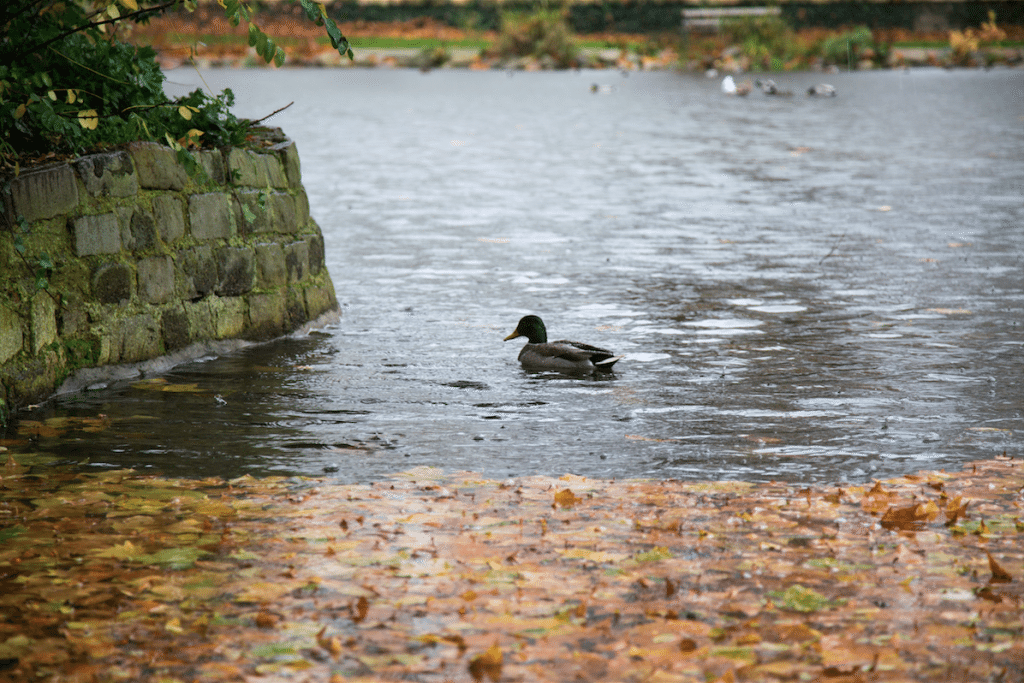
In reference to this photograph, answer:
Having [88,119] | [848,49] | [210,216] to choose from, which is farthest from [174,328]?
[848,49]

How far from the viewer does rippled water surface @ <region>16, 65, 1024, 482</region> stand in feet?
22.9

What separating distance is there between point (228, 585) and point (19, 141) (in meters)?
4.33

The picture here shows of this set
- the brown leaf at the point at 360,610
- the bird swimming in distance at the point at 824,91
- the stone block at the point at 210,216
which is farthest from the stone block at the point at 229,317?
the bird swimming in distance at the point at 824,91

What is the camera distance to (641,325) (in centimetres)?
1021

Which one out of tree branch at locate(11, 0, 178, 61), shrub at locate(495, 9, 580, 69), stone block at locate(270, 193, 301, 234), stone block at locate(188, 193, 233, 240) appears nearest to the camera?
tree branch at locate(11, 0, 178, 61)

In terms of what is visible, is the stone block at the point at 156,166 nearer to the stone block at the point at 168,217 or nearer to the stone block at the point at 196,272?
the stone block at the point at 168,217

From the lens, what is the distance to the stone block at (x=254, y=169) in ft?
30.2

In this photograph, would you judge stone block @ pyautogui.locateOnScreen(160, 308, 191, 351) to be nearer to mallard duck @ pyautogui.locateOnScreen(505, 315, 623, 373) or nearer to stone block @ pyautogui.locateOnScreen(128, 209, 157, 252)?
stone block @ pyautogui.locateOnScreen(128, 209, 157, 252)

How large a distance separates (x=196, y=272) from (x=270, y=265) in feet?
2.65

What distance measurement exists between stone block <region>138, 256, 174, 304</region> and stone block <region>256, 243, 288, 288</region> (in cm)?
93

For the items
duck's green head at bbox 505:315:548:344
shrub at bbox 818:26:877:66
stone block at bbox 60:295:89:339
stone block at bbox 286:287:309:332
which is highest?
shrub at bbox 818:26:877:66

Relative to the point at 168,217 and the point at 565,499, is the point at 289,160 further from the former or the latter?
the point at 565,499

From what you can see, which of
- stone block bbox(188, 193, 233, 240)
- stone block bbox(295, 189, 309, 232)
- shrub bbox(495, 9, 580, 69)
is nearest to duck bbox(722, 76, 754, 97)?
shrub bbox(495, 9, 580, 69)

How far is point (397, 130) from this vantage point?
2794 centimetres
